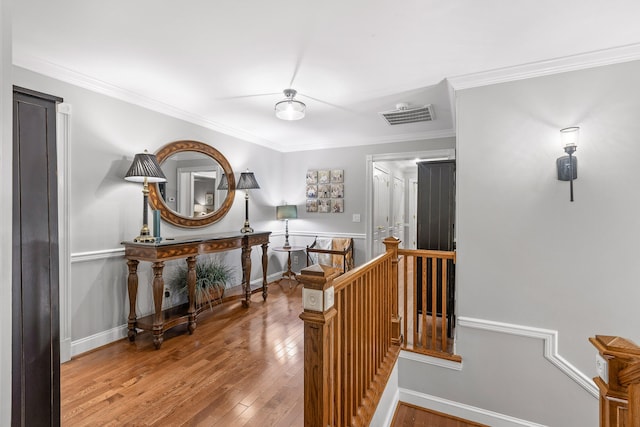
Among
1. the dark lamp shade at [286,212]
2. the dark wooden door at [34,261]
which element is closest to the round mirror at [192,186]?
the dark lamp shade at [286,212]

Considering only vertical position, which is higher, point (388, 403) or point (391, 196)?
point (391, 196)

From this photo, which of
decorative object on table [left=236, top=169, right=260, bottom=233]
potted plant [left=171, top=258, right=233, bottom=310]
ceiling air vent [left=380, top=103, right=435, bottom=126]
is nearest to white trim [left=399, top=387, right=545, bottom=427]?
potted plant [left=171, top=258, right=233, bottom=310]

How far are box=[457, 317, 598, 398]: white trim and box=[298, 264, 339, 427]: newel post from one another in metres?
1.60

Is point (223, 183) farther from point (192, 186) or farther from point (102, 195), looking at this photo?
point (102, 195)

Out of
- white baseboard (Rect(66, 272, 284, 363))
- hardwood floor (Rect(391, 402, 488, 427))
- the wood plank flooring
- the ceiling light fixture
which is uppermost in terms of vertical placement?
the ceiling light fixture

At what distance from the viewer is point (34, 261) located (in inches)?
40.9

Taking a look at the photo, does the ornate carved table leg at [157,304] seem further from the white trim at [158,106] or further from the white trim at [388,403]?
the white trim at [388,403]

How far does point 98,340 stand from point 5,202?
2.57 metres

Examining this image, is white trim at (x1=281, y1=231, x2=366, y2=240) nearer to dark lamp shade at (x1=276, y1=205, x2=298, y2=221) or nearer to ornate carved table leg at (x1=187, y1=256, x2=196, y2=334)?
dark lamp shade at (x1=276, y1=205, x2=298, y2=221)

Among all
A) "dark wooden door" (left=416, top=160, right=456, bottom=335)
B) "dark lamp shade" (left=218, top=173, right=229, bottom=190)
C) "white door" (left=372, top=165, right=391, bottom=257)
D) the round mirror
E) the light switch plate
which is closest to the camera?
the light switch plate

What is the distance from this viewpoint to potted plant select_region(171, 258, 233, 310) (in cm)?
329

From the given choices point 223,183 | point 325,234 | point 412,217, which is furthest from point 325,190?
point 412,217

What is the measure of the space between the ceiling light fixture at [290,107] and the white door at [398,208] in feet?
14.1

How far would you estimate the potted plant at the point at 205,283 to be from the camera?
3295mm
